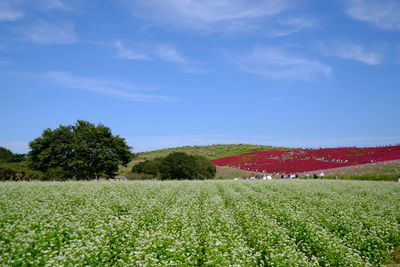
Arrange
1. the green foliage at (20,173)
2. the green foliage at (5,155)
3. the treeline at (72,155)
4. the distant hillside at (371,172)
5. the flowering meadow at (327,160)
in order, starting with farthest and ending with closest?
the green foliage at (5,155)
the flowering meadow at (327,160)
the treeline at (72,155)
the green foliage at (20,173)
the distant hillside at (371,172)

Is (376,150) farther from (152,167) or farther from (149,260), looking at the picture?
(149,260)

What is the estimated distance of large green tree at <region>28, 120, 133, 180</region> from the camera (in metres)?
43.5

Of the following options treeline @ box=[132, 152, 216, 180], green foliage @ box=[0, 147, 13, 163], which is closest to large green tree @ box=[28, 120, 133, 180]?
treeline @ box=[132, 152, 216, 180]

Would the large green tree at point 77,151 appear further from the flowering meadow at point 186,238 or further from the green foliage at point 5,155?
the flowering meadow at point 186,238

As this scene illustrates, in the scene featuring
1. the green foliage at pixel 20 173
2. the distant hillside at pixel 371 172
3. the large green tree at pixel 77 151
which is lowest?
the distant hillside at pixel 371 172

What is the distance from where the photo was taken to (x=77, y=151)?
4375cm

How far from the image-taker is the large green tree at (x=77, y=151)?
43.5m

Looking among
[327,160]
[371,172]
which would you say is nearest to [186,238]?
[371,172]

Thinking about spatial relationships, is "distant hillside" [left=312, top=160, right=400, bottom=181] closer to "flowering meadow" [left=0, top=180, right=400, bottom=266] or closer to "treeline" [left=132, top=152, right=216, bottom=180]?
"treeline" [left=132, top=152, right=216, bottom=180]

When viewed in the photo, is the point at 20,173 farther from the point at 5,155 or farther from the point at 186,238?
the point at 186,238

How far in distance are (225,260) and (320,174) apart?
44614 millimetres

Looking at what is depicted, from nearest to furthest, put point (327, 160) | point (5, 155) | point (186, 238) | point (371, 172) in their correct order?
point (186, 238) < point (371, 172) < point (327, 160) < point (5, 155)

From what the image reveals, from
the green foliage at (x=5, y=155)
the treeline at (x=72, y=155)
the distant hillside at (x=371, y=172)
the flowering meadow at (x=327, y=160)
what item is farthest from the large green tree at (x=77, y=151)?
the distant hillside at (x=371, y=172)

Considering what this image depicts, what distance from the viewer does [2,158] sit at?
208 ft
